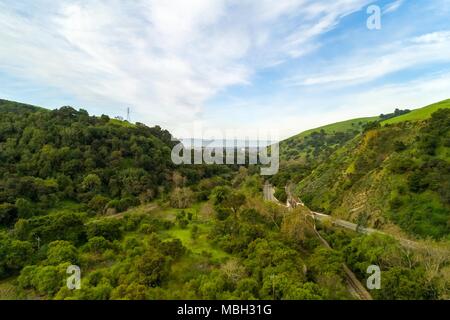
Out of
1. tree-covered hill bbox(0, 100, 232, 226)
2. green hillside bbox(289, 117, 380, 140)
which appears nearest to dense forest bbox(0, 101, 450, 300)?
tree-covered hill bbox(0, 100, 232, 226)

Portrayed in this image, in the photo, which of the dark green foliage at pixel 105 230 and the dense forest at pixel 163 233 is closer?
the dense forest at pixel 163 233

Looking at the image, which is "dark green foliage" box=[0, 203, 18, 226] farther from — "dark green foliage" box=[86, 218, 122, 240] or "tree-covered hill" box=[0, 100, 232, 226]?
"dark green foliage" box=[86, 218, 122, 240]

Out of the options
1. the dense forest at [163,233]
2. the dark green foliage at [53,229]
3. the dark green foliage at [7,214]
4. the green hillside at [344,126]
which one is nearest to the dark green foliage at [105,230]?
the dense forest at [163,233]

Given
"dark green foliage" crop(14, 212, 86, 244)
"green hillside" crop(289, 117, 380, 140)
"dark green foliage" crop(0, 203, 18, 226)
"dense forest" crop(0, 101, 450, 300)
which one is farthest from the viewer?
"green hillside" crop(289, 117, 380, 140)

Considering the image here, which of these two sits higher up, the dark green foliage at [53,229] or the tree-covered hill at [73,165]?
the tree-covered hill at [73,165]

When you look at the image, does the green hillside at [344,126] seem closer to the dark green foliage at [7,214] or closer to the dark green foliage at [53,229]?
the dark green foliage at [53,229]
